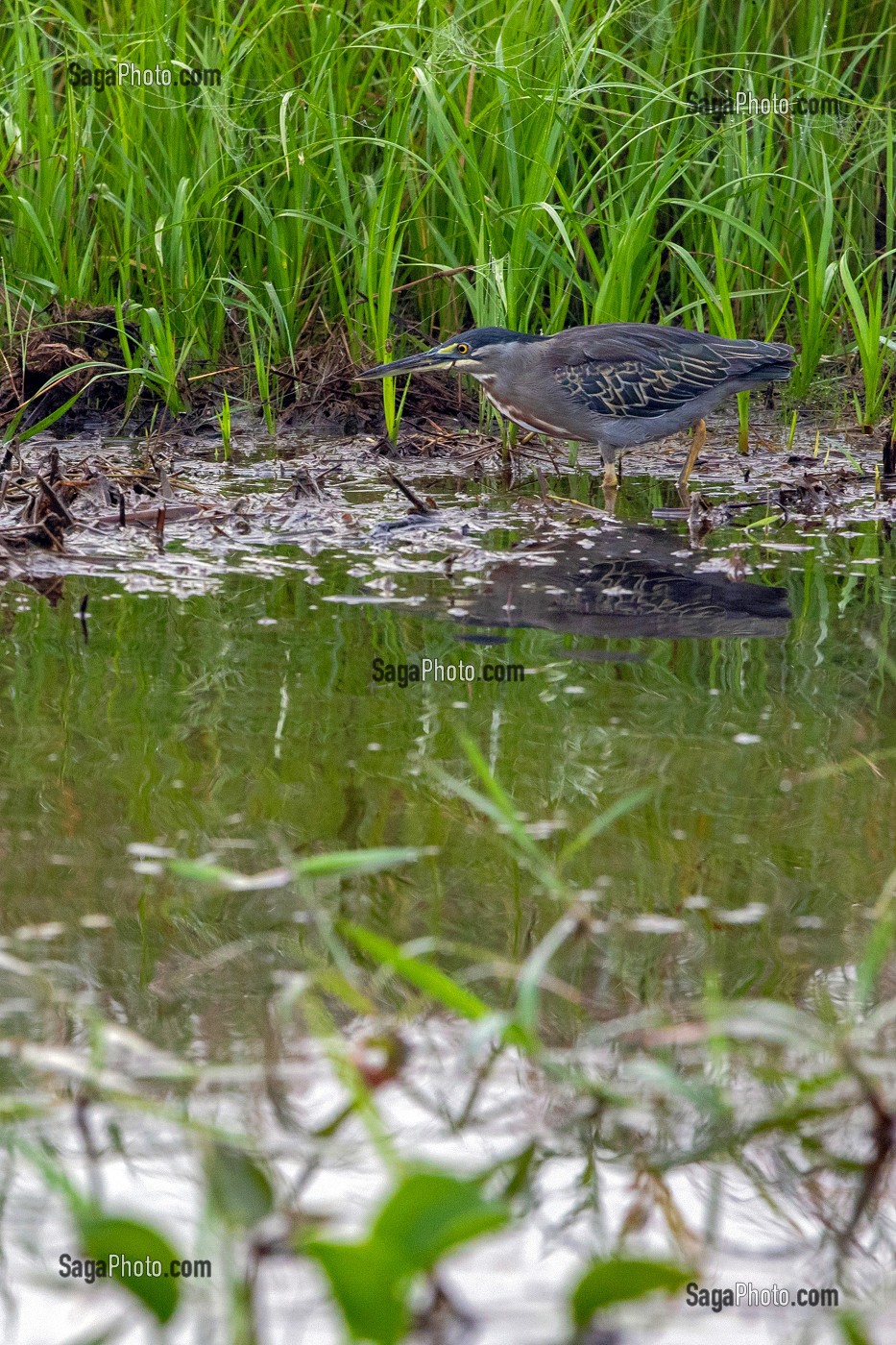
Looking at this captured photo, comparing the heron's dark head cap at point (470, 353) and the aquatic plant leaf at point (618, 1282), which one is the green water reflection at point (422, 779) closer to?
the aquatic plant leaf at point (618, 1282)

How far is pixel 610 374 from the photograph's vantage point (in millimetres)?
6438

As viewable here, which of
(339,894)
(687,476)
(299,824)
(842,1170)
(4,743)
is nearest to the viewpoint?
(842,1170)

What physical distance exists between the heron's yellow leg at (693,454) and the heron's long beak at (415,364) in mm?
1054

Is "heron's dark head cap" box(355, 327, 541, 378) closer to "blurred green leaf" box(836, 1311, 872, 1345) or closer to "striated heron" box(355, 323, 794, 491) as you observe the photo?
"striated heron" box(355, 323, 794, 491)

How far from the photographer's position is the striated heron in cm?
638

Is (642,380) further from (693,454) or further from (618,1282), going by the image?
(618,1282)

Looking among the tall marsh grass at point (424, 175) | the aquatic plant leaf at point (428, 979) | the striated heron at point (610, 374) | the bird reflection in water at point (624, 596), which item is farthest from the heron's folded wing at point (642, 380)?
the aquatic plant leaf at point (428, 979)

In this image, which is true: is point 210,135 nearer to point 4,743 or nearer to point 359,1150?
point 4,743

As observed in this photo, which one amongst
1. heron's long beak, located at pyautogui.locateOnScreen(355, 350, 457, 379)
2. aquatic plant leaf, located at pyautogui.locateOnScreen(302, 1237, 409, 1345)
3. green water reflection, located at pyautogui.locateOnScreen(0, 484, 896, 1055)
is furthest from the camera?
heron's long beak, located at pyautogui.locateOnScreen(355, 350, 457, 379)

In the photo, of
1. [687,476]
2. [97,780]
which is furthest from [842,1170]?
[687,476]

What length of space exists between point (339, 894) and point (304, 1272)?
3.27 feet

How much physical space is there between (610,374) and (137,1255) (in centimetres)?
512

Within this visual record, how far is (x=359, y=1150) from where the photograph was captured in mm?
2148

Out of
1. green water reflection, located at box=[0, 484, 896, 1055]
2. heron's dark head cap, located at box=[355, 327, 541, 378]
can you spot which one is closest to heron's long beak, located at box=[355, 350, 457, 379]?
heron's dark head cap, located at box=[355, 327, 541, 378]
